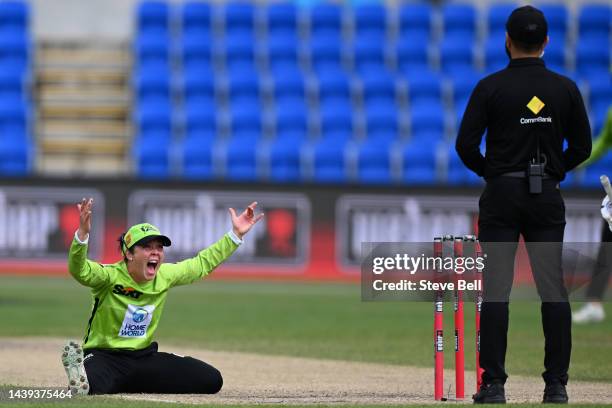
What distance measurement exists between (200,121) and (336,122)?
2734 mm

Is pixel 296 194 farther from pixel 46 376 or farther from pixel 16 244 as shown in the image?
pixel 46 376

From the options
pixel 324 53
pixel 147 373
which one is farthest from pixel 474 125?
pixel 324 53

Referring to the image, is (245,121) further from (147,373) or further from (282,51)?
(147,373)

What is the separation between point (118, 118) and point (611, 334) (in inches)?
558

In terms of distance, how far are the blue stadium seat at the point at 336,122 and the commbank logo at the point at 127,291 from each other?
16977 mm

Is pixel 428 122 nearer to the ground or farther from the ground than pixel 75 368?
→ farther from the ground

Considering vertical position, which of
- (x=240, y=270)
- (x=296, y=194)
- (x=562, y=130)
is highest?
(x=562, y=130)

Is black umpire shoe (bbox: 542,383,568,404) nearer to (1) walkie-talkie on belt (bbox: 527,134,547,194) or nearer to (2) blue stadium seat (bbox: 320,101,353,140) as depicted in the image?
(1) walkie-talkie on belt (bbox: 527,134,547,194)

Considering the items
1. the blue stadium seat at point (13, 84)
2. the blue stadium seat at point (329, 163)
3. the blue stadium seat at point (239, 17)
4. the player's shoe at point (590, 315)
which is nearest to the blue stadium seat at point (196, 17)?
the blue stadium seat at point (239, 17)

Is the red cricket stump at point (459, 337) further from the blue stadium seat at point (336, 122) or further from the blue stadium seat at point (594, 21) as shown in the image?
the blue stadium seat at point (594, 21)

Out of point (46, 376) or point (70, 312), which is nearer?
point (46, 376)

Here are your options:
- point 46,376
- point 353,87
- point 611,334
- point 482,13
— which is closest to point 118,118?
point 353,87

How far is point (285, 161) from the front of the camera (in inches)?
976

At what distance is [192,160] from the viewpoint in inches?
977
